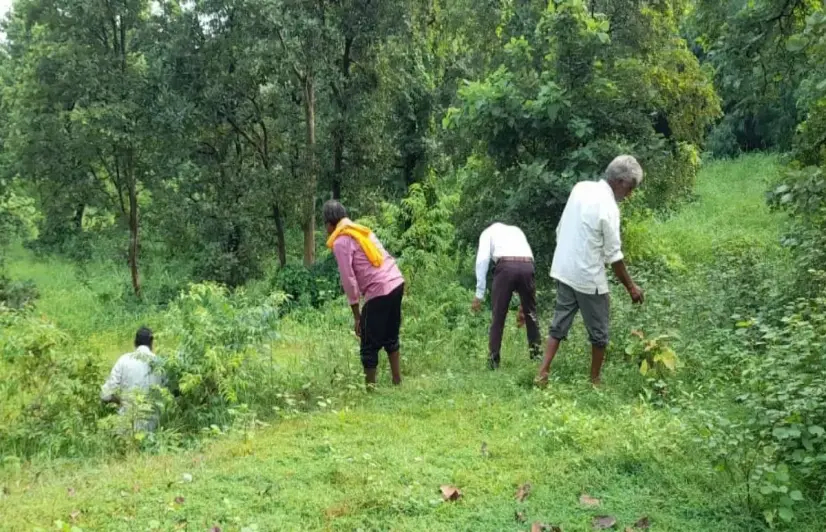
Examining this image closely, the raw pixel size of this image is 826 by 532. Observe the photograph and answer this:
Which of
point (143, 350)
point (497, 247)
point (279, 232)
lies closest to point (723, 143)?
point (279, 232)

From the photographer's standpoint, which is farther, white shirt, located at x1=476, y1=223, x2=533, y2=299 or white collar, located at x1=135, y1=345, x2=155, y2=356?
white shirt, located at x1=476, y1=223, x2=533, y2=299

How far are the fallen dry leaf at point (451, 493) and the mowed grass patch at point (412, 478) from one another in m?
0.04

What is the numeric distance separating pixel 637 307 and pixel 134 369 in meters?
4.50

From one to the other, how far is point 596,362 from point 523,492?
1966 millimetres

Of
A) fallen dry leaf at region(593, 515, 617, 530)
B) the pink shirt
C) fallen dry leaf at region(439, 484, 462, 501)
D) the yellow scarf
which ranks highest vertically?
the yellow scarf

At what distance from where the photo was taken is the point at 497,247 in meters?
6.45

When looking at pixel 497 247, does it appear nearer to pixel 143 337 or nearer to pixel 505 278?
pixel 505 278

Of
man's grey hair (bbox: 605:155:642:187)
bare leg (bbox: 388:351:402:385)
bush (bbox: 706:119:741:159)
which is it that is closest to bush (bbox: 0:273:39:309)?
bare leg (bbox: 388:351:402:385)

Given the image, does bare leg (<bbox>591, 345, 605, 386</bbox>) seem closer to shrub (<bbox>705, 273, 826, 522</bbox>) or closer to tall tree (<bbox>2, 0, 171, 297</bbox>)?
shrub (<bbox>705, 273, 826, 522</bbox>)

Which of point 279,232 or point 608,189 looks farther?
point 279,232

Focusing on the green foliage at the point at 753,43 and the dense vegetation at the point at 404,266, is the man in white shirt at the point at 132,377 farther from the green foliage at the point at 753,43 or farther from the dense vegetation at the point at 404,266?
the green foliage at the point at 753,43

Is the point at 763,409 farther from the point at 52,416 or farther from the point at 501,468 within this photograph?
the point at 52,416

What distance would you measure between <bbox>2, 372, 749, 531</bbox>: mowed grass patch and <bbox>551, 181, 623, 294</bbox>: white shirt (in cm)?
90

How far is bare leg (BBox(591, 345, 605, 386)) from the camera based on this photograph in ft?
17.5
